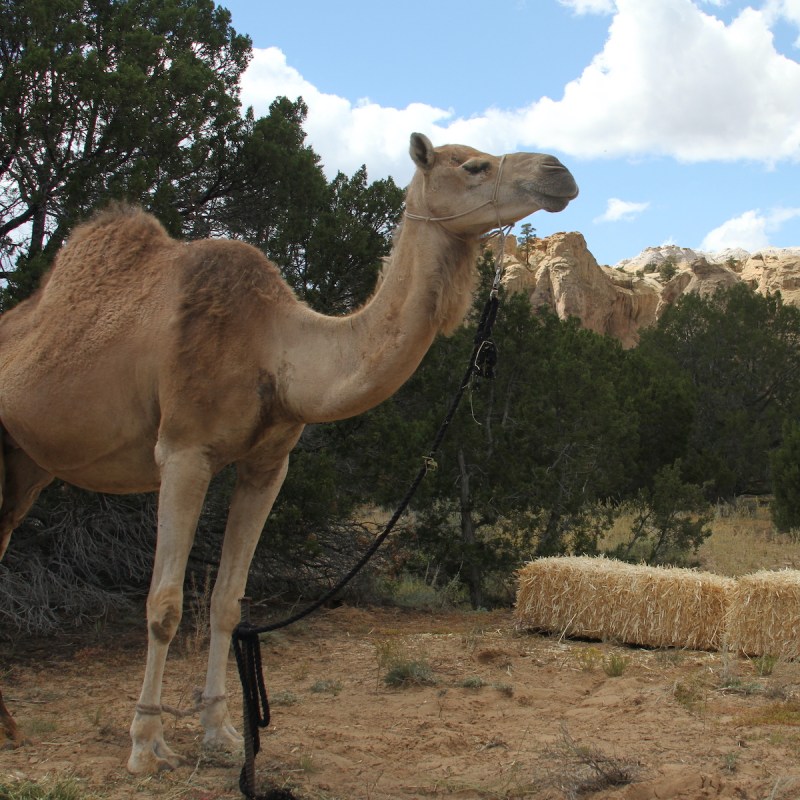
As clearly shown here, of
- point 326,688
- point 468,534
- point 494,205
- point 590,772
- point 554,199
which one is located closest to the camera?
point 554,199

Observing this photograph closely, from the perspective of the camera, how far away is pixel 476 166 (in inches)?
176

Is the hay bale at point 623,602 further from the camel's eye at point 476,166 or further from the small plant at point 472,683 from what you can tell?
the camel's eye at point 476,166

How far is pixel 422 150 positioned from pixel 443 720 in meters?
3.65

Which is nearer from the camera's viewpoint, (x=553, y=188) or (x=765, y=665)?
(x=553, y=188)

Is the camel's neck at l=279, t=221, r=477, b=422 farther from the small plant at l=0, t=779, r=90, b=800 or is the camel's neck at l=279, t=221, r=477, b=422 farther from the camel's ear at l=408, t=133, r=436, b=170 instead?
the small plant at l=0, t=779, r=90, b=800

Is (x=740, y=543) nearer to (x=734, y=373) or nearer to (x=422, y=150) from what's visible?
(x=734, y=373)

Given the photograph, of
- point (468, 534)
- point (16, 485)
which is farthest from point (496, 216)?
point (468, 534)

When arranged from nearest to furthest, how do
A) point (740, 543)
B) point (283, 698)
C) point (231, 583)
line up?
1. point (231, 583)
2. point (283, 698)
3. point (740, 543)

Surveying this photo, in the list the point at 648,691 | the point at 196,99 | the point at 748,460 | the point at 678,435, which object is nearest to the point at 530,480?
the point at 648,691

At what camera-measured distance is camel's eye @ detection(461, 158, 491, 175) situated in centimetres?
446

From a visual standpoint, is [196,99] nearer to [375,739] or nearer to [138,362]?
[138,362]

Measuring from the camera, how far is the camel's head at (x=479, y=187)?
4.21 metres

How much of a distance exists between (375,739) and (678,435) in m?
16.1

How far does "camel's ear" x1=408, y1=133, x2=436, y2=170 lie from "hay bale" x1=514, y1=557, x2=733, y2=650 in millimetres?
5501
